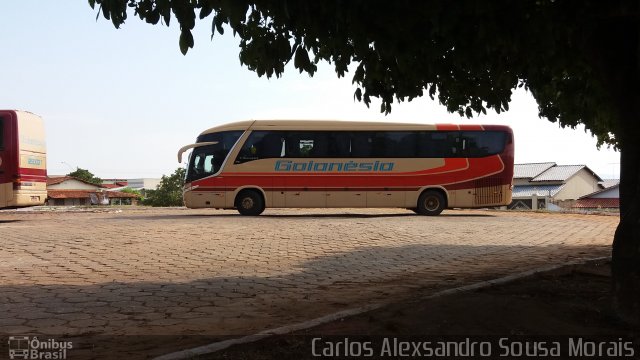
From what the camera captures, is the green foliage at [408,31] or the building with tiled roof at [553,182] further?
the building with tiled roof at [553,182]

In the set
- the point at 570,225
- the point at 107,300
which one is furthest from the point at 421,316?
the point at 570,225

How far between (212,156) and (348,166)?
468 cm

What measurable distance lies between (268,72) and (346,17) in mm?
1044

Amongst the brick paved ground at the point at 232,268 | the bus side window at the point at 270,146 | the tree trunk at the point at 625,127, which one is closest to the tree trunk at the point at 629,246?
the tree trunk at the point at 625,127

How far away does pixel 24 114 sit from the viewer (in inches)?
677

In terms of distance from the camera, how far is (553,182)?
4778 centimetres

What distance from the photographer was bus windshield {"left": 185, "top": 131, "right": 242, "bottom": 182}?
18281mm

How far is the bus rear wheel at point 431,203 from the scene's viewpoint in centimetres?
1906

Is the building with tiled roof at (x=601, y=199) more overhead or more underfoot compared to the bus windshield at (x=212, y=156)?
more underfoot

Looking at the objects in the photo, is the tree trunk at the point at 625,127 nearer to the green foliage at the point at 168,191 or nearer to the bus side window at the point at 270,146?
the bus side window at the point at 270,146

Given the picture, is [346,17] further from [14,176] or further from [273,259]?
[14,176]

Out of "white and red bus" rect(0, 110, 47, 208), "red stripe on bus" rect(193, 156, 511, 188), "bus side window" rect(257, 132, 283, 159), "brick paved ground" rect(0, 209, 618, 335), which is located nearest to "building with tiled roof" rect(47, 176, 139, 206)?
"white and red bus" rect(0, 110, 47, 208)

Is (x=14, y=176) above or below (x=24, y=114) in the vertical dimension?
below

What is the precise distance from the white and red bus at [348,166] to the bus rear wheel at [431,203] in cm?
4
